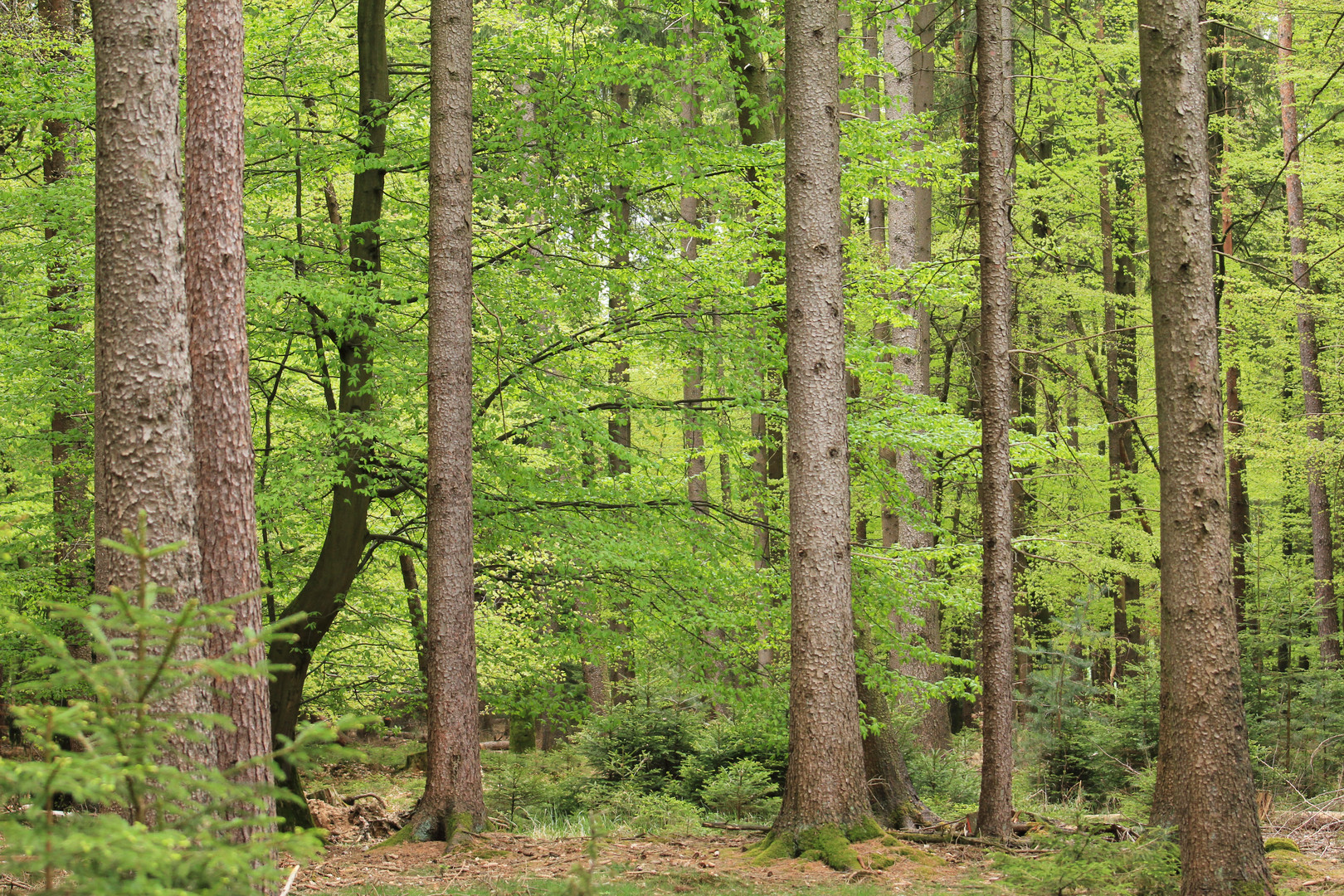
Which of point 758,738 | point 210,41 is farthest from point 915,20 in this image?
point 210,41

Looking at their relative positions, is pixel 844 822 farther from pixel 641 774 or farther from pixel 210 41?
pixel 210 41

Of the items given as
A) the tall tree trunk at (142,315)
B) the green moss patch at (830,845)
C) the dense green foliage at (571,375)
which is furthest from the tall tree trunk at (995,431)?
the tall tree trunk at (142,315)

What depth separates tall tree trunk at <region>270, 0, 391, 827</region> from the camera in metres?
9.66

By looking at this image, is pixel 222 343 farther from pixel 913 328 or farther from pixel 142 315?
pixel 913 328

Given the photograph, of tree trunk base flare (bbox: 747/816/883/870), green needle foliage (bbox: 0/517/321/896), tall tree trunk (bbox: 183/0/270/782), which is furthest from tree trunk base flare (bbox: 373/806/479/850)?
green needle foliage (bbox: 0/517/321/896)

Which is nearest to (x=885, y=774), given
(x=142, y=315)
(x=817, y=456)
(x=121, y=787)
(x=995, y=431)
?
(x=995, y=431)

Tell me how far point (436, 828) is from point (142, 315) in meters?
5.02

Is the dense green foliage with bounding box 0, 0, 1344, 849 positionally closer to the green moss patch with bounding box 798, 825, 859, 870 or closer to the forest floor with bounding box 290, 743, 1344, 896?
the forest floor with bounding box 290, 743, 1344, 896

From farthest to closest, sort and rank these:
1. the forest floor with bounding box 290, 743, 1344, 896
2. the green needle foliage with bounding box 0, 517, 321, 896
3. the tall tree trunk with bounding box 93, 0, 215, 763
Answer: the forest floor with bounding box 290, 743, 1344, 896, the tall tree trunk with bounding box 93, 0, 215, 763, the green needle foliage with bounding box 0, 517, 321, 896

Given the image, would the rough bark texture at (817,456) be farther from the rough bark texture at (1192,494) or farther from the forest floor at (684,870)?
the rough bark texture at (1192,494)

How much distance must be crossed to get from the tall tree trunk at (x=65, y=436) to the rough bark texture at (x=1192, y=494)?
9286 mm

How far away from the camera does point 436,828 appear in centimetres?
792

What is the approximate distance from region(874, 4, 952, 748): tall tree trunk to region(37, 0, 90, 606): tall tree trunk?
9358mm

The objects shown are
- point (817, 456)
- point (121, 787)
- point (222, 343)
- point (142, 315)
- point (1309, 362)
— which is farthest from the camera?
point (1309, 362)
